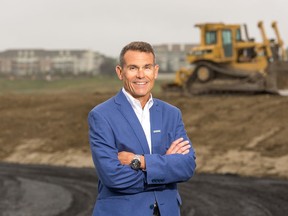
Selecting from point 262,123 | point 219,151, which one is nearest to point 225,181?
point 219,151

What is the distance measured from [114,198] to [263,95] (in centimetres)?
2443

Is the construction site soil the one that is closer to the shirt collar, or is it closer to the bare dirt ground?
the bare dirt ground

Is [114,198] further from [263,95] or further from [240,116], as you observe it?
[263,95]

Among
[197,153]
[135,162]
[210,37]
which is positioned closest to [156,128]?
[135,162]

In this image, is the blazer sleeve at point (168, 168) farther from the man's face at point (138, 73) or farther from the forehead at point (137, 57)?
the forehead at point (137, 57)

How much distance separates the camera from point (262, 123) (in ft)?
72.4

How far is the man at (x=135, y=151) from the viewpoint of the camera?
11.5 feet

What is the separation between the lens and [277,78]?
27109 mm

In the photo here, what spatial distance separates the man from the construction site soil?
743 cm

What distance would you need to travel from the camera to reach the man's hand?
12.0 feet

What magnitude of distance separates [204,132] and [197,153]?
7.86 ft

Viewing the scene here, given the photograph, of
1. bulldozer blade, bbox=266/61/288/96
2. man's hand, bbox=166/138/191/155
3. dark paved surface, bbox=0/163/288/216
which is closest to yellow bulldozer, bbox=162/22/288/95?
bulldozer blade, bbox=266/61/288/96

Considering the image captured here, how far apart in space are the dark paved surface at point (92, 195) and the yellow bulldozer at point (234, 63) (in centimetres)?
1133

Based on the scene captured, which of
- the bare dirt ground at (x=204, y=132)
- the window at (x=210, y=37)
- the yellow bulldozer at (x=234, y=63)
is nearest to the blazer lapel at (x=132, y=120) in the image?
the bare dirt ground at (x=204, y=132)
